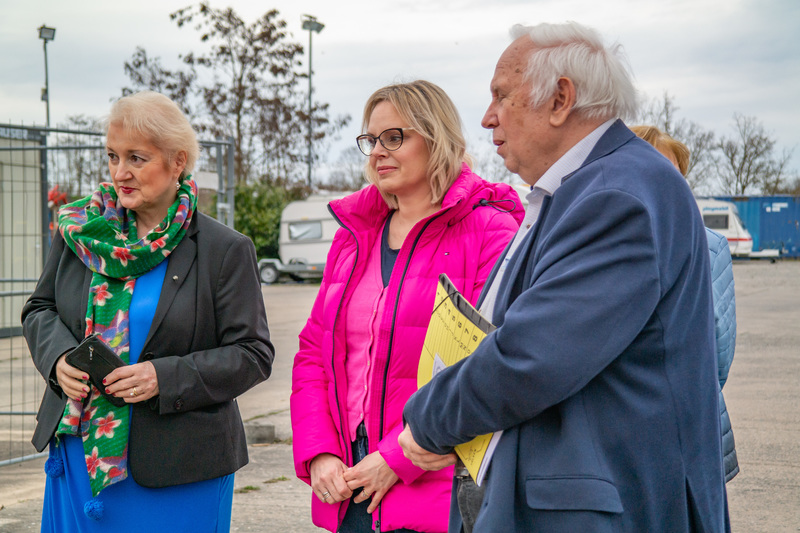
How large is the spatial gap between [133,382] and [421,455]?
1074mm

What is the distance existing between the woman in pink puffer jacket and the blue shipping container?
122ft

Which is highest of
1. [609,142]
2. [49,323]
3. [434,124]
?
[434,124]

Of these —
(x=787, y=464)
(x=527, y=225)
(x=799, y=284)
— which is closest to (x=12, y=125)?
(x=527, y=225)

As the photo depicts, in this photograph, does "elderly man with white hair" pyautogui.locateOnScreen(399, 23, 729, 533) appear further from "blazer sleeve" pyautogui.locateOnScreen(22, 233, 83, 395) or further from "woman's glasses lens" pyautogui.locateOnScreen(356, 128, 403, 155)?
"blazer sleeve" pyautogui.locateOnScreen(22, 233, 83, 395)

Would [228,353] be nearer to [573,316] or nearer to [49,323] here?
[49,323]

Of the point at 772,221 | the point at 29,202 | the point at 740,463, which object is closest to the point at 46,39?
the point at 29,202

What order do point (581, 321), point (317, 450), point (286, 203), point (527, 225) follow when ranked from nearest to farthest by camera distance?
point (581, 321) < point (527, 225) < point (317, 450) < point (286, 203)

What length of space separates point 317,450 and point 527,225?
3.44ft

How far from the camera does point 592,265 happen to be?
1.41 metres

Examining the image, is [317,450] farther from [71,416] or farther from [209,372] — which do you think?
[71,416]

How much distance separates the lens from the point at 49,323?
8.35ft

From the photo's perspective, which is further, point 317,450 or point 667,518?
point 317,450

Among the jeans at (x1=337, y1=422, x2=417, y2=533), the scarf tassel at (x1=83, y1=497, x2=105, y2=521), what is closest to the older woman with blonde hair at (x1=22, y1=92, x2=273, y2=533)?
the scarf tassel at (x1=83, y1=497, x2=105, y2=521)

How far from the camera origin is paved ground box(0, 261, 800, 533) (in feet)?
14.6
